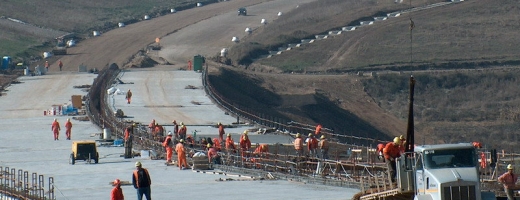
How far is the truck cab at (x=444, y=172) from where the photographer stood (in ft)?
89.0

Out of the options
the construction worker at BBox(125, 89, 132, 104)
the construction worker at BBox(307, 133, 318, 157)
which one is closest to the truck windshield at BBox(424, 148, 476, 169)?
the construction worker at BBox(307, 133, 318, 157)

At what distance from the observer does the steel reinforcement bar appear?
115 feet

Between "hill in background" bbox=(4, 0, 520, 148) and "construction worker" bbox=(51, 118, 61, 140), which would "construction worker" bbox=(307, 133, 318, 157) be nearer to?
"construction worker" bbox=(51, 118, 61, 140)

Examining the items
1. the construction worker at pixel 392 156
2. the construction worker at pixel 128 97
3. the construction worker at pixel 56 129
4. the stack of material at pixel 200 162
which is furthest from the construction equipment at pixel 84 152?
the construction worker at pixel 128 97

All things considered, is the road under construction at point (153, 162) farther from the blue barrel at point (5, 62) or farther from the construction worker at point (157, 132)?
the blue barrel at point (5, 62)

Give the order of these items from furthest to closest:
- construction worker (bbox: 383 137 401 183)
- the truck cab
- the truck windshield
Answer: construction worker (bbox: 383 137 401 183) < the truck windshield < the truck cab

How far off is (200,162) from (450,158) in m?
17.1

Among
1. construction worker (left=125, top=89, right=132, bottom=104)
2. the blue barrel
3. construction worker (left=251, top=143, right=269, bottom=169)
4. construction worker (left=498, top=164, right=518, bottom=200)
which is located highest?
the blue barrel

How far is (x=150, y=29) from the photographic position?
422ft

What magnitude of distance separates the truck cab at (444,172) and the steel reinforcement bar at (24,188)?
37.2ft

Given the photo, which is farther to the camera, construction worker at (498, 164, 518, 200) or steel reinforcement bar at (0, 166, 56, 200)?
steel reinforcement bar at (0, 166, 56, 200)

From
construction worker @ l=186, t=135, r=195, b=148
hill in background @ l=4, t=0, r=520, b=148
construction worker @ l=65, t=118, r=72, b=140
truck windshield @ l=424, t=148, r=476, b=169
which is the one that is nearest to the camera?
truck windshield @ l=424, t=148, r=476, b=169

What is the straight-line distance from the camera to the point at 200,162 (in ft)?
143

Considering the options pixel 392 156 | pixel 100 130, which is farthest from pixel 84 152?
pixel 392 156
